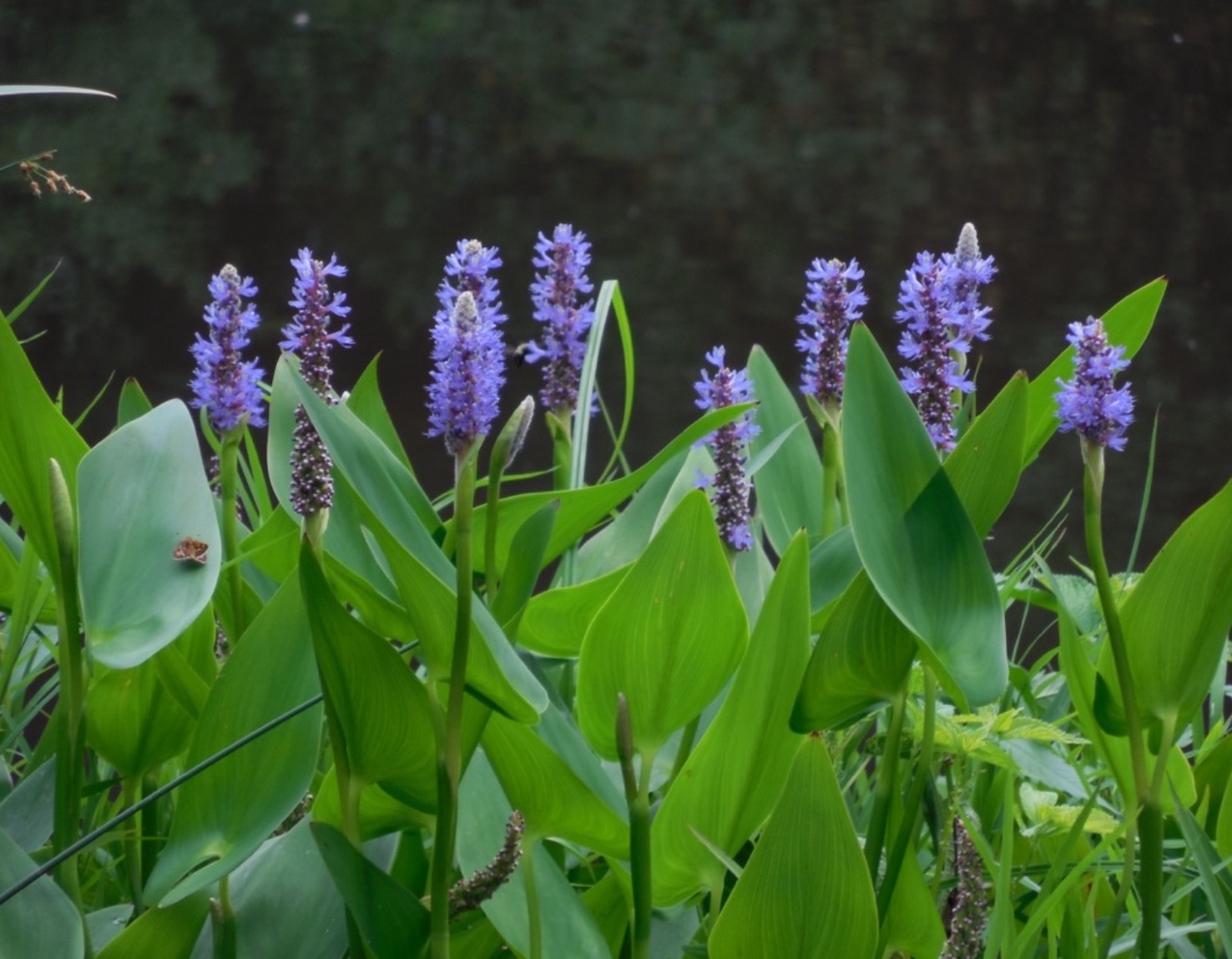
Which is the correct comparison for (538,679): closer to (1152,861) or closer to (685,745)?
(685,745)

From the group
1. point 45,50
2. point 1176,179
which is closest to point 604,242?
point 1176,179

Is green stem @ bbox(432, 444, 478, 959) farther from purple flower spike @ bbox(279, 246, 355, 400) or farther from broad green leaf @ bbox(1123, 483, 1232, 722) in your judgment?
broad green leaf @ bbox(1123, 483, 1232, 722)

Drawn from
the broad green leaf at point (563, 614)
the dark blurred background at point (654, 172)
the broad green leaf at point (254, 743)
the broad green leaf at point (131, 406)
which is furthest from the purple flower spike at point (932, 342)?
the dark blurred background at point (654, 172)

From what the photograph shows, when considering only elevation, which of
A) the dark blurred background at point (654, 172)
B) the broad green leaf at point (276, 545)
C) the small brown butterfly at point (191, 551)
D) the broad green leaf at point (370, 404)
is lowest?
the small brown butterfly at point (191, 551)

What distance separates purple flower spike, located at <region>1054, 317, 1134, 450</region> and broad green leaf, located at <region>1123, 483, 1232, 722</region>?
42 mm

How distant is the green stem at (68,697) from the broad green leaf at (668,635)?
16 centimetres

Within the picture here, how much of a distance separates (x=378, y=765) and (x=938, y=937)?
0.21 metres

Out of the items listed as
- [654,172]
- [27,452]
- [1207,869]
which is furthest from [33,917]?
[654,172]

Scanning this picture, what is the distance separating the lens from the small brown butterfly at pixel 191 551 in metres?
0.49

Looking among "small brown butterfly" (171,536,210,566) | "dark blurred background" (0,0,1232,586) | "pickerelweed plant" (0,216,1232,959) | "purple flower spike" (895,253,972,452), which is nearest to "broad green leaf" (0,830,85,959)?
"pickerelweed plant" (0,216,1232,959)

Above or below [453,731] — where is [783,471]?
above

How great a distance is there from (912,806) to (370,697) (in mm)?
182

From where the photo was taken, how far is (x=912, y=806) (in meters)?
0.48

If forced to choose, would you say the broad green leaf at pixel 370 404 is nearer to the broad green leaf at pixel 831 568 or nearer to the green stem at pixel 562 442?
the green stem at pixel 562 442
